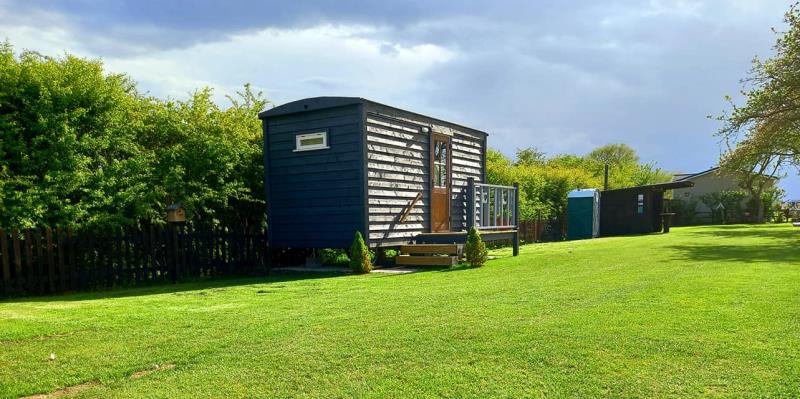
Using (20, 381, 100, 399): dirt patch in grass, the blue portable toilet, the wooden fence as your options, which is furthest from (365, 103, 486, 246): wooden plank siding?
the blue portable toilet

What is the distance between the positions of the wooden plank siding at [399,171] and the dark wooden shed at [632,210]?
13.9 metres

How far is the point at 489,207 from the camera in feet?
36.4

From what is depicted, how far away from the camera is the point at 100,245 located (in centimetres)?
773

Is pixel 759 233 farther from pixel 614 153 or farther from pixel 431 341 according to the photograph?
pixel 614 153

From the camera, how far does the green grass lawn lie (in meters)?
2.74

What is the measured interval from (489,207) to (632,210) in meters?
14.3

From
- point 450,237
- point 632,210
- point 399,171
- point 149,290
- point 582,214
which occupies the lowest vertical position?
point 149,290

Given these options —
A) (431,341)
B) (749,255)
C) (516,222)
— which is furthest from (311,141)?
(749,255)

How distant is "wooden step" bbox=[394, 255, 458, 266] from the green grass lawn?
298cm

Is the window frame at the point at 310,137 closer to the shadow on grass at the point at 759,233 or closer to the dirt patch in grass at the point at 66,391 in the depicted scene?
the dirt patch in grass at the point at 66,391

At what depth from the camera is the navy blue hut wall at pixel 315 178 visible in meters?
9.18

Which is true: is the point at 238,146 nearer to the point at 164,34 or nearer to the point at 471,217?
the point at 164,34

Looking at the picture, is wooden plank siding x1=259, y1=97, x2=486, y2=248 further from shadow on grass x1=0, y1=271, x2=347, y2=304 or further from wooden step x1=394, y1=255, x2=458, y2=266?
shadow on grass x1=0, y1=271, x2=347, y2=304

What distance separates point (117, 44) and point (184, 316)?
721 centimetres
